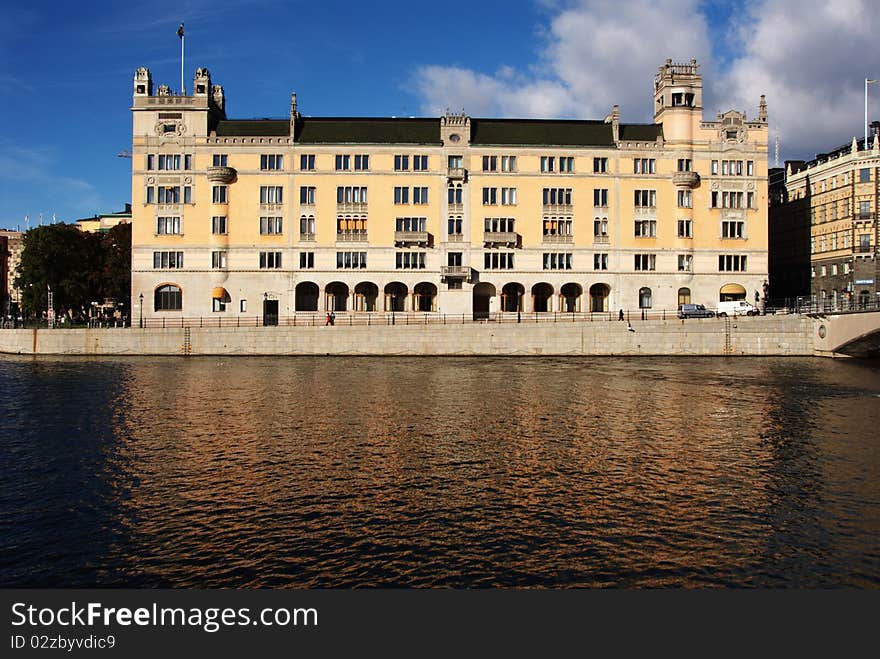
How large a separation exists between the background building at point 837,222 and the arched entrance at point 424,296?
4805 centimetres

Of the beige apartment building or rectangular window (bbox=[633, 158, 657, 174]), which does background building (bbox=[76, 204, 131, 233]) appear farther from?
rectangular window (bbox=[633, 158, 657, 174])

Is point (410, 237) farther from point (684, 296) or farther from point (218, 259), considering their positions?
point (684, 296)

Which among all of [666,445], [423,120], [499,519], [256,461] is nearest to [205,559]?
[499,519]

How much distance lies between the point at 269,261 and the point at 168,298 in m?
14.0

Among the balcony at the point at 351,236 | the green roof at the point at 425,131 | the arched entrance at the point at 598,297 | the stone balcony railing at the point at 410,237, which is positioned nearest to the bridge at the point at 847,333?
the arched entrance at the point at 598,297

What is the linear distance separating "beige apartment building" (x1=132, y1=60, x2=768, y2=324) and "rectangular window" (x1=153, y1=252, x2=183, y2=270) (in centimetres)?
27

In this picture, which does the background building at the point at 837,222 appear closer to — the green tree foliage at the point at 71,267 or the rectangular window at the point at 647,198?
the rectangular window at the point at 647,198

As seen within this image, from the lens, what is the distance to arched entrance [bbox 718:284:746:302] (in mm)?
92438

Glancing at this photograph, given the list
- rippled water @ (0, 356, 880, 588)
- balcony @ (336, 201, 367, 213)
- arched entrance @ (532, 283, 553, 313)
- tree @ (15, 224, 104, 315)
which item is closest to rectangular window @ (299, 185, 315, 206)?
balcony @ (336, 201, 367, 213)

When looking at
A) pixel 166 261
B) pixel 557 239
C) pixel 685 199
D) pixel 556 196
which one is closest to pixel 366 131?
pixel 556 196

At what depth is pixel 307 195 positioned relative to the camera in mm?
90562

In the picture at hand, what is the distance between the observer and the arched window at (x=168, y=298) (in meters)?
89.8

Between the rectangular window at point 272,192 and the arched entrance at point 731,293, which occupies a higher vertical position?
the rectangular window at point 272,192

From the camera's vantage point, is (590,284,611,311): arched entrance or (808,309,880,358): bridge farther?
(590,284,611,311): arched entrance
